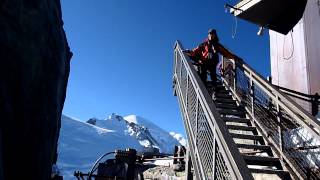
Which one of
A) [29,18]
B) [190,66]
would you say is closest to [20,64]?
[29,18]

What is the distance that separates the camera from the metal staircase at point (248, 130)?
536cm

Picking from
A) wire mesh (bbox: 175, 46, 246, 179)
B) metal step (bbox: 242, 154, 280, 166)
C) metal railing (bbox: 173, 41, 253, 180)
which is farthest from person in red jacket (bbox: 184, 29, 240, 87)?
metal step (bbox: 242, 154, 280, 166)

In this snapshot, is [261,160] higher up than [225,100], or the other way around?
[225,100]

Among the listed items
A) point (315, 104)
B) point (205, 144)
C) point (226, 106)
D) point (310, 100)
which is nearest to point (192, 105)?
point (226, 106)

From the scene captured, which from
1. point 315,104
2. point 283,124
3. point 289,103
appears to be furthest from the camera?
point 315,104

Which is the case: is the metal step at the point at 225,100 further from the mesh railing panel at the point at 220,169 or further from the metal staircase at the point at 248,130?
the mesh railing panel at the point at 220,169

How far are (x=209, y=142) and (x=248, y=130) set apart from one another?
2346mm

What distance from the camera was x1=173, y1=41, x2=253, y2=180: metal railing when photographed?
435cm

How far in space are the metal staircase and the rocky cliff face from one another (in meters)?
5.30

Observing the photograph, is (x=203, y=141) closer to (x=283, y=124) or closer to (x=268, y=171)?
(x=268, y=171)

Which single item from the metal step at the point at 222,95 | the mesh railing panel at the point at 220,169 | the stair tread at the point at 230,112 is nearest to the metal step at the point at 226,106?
the stair tread at the point at 230,112

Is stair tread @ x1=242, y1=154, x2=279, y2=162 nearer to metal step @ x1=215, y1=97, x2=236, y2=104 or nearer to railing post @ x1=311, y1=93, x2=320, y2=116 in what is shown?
metal step @ x1=215, y1=97, x2=236, y2=104

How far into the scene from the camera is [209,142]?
6.05 meters

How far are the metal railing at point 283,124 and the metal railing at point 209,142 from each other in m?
1.43
